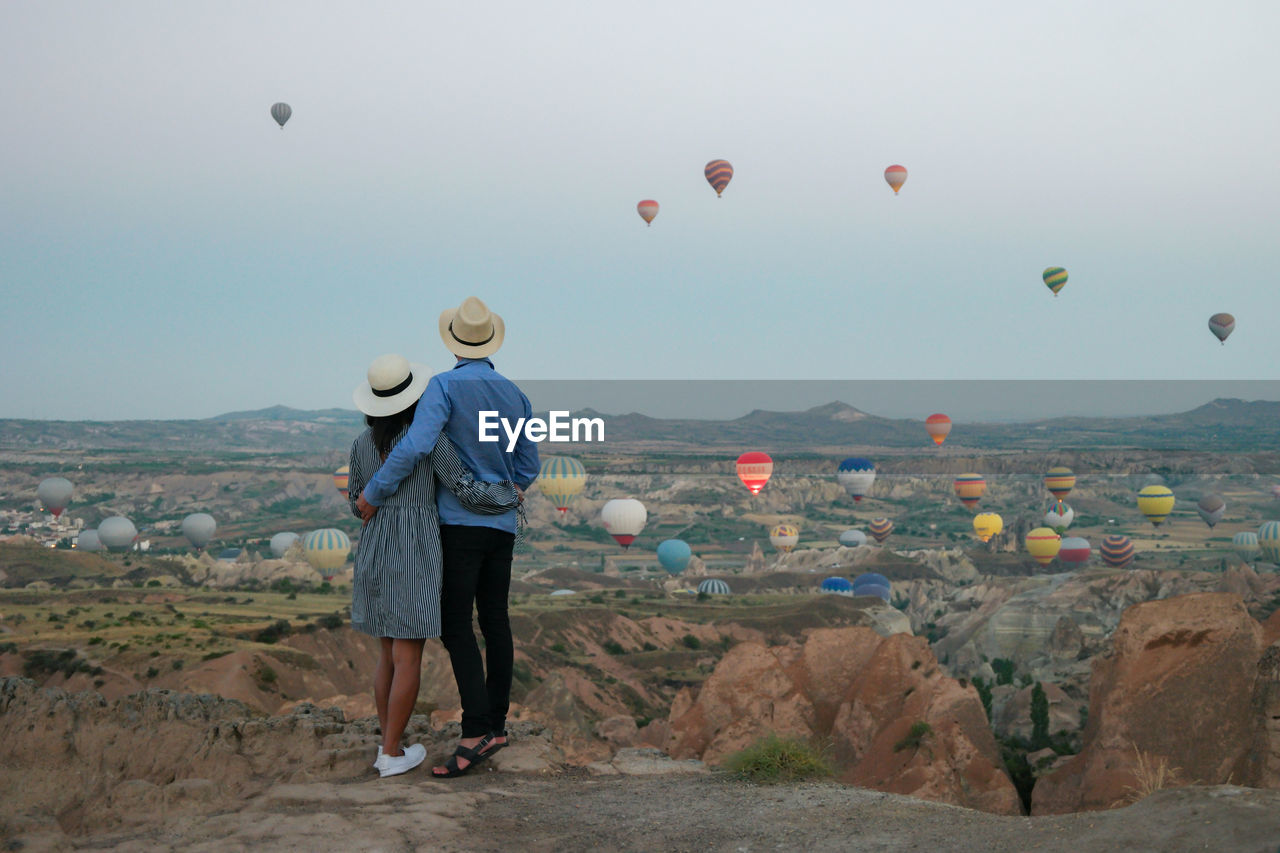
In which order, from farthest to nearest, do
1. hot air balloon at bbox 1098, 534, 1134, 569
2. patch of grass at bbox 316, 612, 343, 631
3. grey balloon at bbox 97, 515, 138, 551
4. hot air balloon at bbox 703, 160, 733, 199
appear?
1. grey balloon at bbox 97, 515, 138, 551
2. hot air balloon at bbox 1098, 534, 1134, 569
3. hot air balloon at bbox 703, 160, 733, 199
4. patch of grass at bbox 316, 612, 343, 631

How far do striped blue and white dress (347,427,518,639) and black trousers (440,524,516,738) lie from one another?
0.09 meters

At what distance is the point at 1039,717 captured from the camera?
86.3ft

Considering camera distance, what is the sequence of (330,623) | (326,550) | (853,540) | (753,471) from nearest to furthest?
(330,623)
(326,550)
(753,471)
(853,540)

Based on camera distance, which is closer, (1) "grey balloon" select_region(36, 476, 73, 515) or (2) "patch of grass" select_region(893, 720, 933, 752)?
(2) "patch of grass" select_region(893, 720, 933, 752)

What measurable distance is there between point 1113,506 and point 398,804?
154 meters

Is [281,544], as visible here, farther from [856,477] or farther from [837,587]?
[856,477]

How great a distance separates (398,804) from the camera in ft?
14.8

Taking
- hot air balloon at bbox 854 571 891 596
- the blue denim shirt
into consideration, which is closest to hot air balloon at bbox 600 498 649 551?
hot air balloon at bbox 854 571 891 596

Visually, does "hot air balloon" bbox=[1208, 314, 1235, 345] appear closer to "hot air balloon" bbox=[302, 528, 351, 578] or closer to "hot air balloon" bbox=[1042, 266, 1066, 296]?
"hot air balloon" bbox=[1042, 266, 1066, 296]

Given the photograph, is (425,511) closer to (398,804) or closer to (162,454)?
(398,804)

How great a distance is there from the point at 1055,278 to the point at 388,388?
67366mm

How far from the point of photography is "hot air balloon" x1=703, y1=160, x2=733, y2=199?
2346 inches

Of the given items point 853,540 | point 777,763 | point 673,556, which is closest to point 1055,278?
point 673,556

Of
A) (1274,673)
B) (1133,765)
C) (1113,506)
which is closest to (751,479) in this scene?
(1133,765)
